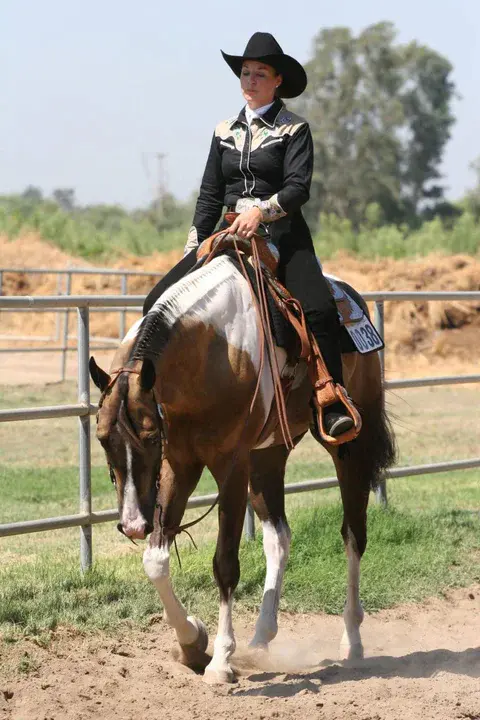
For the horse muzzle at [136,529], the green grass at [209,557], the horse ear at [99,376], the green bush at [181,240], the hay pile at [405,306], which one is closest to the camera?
the horse muzzle at [136,529]

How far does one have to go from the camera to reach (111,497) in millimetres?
9211

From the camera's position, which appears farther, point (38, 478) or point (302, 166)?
point (38, 478)

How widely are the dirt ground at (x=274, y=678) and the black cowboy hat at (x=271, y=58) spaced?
2.72m

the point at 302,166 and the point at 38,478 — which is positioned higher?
the point at 302,166

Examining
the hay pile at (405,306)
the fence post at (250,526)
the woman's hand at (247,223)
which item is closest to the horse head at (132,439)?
the woman's hand at (247,223)

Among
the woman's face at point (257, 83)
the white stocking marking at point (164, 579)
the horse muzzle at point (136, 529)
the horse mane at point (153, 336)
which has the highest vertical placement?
the woman's face at point (257, 83)

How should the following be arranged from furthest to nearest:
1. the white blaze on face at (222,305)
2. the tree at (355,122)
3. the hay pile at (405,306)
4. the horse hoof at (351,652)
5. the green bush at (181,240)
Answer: the tree at (355,122) < the green bush at (181,240) < the hay pile at (405,306) < the horse hoof at (351,652) < the white blaze on face at (222,305)

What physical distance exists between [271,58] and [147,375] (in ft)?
5.88

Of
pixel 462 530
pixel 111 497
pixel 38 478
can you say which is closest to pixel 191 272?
pixel 462 530

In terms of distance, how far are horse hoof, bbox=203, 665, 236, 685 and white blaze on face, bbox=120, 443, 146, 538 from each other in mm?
848

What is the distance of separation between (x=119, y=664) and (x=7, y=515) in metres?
3.61

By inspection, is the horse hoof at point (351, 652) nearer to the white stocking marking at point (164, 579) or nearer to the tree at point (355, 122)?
the white stocking marking at point (164, 579)

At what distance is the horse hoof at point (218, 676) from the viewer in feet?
15.1

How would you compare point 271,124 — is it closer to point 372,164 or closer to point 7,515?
point 7,515
